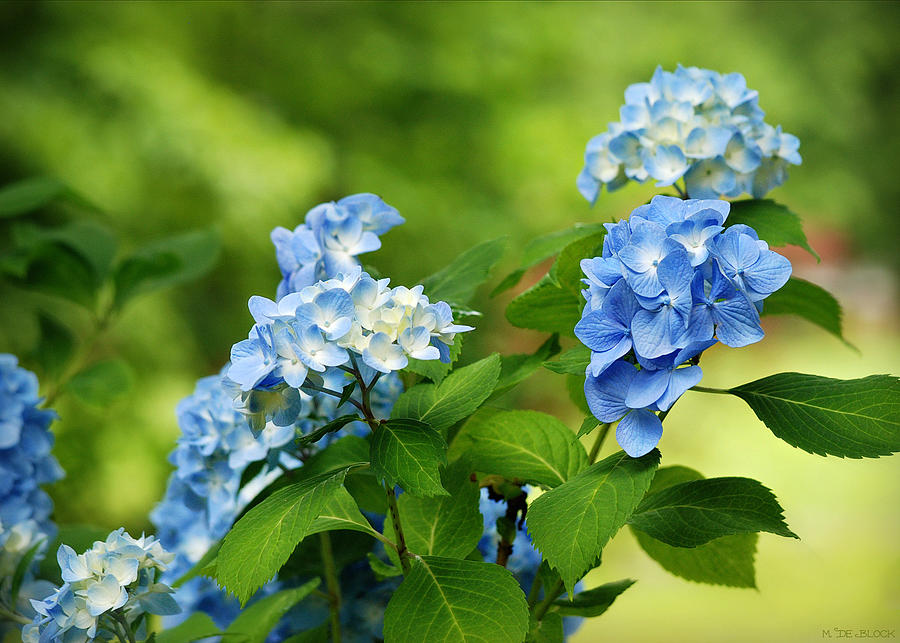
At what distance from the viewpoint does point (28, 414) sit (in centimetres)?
55

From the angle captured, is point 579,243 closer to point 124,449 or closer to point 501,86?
point 124,449

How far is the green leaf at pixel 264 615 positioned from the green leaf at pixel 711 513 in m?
0.17

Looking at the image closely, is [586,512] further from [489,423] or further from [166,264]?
[166,264]

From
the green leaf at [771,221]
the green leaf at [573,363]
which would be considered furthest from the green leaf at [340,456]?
the green leaf at [771,221]

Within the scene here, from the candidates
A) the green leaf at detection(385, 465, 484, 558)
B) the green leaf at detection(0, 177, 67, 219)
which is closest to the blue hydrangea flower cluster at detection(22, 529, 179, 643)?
the green leaf at detection(385, 465, 484, 558)

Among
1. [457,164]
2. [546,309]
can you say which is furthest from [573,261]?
[457,164]

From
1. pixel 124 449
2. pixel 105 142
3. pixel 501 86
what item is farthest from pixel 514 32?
pixel 124 449

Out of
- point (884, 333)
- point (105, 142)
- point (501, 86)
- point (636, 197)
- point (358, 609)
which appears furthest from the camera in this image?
point (884, 333)

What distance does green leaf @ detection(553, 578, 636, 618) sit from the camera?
1.27ft

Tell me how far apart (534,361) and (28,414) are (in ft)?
1.08

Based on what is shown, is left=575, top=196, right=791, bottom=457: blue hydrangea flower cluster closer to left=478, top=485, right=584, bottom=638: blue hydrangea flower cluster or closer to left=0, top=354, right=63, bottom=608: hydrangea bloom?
left=478, top=485, right=584, bottom=638: blue hydrangea flower cluster

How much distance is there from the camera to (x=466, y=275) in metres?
0.42

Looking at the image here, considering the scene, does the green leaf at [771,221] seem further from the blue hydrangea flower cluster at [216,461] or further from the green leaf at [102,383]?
the green leaf at [102,383]

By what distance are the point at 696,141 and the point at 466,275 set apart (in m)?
0.13
